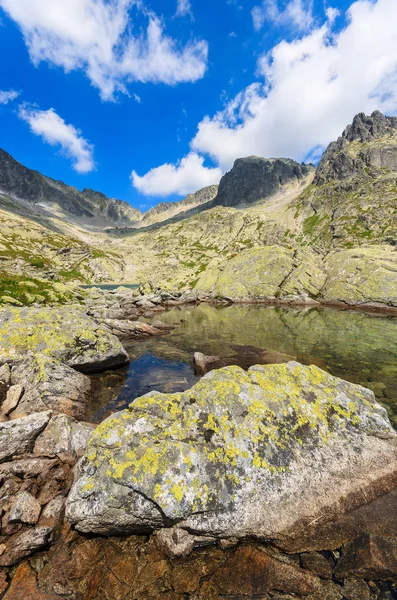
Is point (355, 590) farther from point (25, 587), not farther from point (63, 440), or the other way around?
point (63, 440)

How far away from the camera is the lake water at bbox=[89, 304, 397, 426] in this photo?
17.0m

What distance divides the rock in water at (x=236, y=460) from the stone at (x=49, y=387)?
239 inches

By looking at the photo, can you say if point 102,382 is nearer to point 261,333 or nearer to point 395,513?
point 395,513

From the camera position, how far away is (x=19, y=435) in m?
9.05

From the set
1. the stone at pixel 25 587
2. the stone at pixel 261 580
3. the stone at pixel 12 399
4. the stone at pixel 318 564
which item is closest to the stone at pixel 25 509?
the stone at pixel 25 587

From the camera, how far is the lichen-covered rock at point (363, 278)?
165 feet

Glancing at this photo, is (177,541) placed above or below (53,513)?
above

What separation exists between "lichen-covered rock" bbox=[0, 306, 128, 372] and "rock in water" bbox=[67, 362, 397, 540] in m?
9.22

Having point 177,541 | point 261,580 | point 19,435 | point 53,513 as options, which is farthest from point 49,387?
point 261,580

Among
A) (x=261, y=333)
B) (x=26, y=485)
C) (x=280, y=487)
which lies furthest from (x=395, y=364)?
(x=26, y=485)

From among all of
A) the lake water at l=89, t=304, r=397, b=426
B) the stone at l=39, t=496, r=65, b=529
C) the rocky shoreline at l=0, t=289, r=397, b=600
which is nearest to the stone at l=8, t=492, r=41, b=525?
the rocky shoreline at l=0, t=289, r=397, b=600

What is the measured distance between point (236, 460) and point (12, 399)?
36.2ft

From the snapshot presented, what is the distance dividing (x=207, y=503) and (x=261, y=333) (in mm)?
26492

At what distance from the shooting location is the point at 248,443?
866cm
